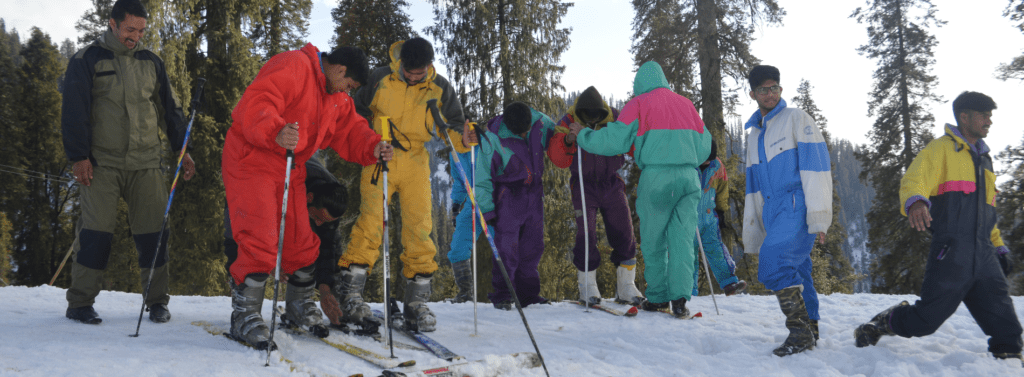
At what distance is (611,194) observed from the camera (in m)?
5.95

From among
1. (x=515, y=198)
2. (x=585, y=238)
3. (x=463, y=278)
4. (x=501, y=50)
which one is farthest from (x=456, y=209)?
(x=501, y=50)

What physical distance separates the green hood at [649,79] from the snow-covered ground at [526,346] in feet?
7.38

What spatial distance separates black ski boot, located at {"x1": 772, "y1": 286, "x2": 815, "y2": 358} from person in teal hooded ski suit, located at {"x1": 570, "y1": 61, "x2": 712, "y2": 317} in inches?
46.3

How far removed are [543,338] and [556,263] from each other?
967 centimetres

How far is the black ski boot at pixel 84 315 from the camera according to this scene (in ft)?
12.9

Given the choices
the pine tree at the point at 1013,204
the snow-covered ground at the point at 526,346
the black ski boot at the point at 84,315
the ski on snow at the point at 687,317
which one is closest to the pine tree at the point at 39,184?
the snow-covered ground at the point at 526,346

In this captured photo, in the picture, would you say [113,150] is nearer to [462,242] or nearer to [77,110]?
[77,110]

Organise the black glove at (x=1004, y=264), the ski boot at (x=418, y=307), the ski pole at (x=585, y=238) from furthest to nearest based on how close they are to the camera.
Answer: the ski pole at (x=585, y=238) < the ski boot at (x=418, y=307) < the black glove at (x=1004, y=264)

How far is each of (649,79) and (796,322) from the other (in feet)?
8.62

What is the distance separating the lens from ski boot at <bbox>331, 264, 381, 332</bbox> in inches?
158

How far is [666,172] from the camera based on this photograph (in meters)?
4.94

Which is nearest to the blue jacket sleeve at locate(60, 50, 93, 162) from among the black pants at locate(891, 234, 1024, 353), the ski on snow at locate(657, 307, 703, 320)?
the ski on snow at locate(657, 307, 703, 320)

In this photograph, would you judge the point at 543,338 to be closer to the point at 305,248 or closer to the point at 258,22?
the point at 305,248

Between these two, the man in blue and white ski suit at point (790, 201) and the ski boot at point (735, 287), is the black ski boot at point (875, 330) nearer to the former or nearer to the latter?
the man in blue and white ski suit at point (790, 201)
